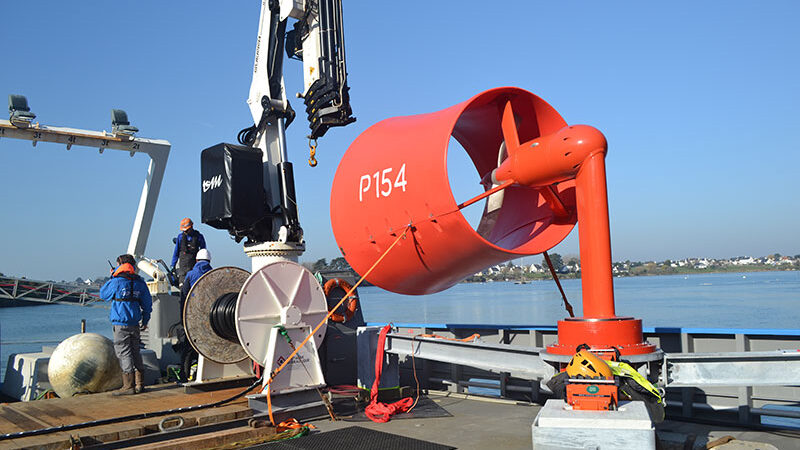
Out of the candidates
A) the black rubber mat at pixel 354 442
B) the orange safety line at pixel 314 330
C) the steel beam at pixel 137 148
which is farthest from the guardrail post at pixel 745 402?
the steel beam at pixel 137 148

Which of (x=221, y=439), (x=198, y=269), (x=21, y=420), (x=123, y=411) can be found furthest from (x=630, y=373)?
(x=198, y=269)

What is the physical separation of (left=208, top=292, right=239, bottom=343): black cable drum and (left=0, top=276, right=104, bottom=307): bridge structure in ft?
51.1

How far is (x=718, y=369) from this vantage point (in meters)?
4.55

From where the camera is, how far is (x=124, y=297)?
6949mm

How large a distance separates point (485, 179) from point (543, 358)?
6.54 ft

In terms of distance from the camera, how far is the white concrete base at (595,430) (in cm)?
310

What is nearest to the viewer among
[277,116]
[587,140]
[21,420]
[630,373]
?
[630,373]

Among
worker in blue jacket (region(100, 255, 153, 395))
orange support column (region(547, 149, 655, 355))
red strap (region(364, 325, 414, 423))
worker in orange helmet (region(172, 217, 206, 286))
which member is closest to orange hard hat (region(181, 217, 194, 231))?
worker in orange helmet (region(172, 217, 206, 286))

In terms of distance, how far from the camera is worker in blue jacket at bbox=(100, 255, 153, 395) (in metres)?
6.93

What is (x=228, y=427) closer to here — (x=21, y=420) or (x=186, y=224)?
(x=21, y=420)

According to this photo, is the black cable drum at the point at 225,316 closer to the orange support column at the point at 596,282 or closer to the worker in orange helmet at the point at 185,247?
the worker in orange helmet at the point at 185,247

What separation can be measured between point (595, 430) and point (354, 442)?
2.91m

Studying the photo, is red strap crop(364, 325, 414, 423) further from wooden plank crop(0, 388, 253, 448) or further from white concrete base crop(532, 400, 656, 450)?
white concrete base crop(532, 400, 656, 450)

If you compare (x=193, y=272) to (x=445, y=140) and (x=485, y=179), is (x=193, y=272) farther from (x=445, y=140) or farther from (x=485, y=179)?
(x=445, y=140)
